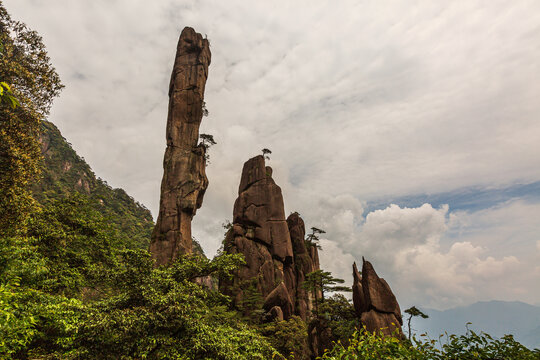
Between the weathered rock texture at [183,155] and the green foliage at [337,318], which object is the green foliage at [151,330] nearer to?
the green foliage at [337,318]

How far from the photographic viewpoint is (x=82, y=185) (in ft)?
251

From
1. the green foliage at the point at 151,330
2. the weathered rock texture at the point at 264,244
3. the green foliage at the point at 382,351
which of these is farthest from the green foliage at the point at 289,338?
the green foliage at the point at 382,351

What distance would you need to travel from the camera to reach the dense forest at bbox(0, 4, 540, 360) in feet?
21.1

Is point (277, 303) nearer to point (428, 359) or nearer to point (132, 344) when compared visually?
point (132, 344)

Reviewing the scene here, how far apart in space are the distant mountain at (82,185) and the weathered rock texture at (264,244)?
35500 millimetres

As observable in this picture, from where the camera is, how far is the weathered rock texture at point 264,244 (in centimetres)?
3061

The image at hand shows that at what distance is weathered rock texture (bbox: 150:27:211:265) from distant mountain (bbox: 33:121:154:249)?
36592 millimetres

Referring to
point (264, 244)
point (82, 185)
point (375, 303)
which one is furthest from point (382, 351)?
point (82, 185)

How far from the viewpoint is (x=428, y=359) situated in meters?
5.02

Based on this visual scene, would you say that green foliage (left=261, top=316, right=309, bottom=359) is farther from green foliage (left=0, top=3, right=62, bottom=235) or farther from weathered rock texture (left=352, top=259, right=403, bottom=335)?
green foliage (left=0, top=3, right=62, bottom=235)

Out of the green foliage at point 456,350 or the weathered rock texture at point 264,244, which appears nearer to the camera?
the green foliage at point 456,350

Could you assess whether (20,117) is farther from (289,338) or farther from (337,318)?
(337,318)

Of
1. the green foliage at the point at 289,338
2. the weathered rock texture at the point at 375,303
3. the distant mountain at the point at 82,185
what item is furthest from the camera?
the distant mountain at the point at 82,185

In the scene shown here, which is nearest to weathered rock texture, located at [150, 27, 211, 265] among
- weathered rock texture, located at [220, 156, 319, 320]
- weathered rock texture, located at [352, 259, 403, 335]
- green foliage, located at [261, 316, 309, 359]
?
weathered rock texture, located at [220, 156, 319, 320]
